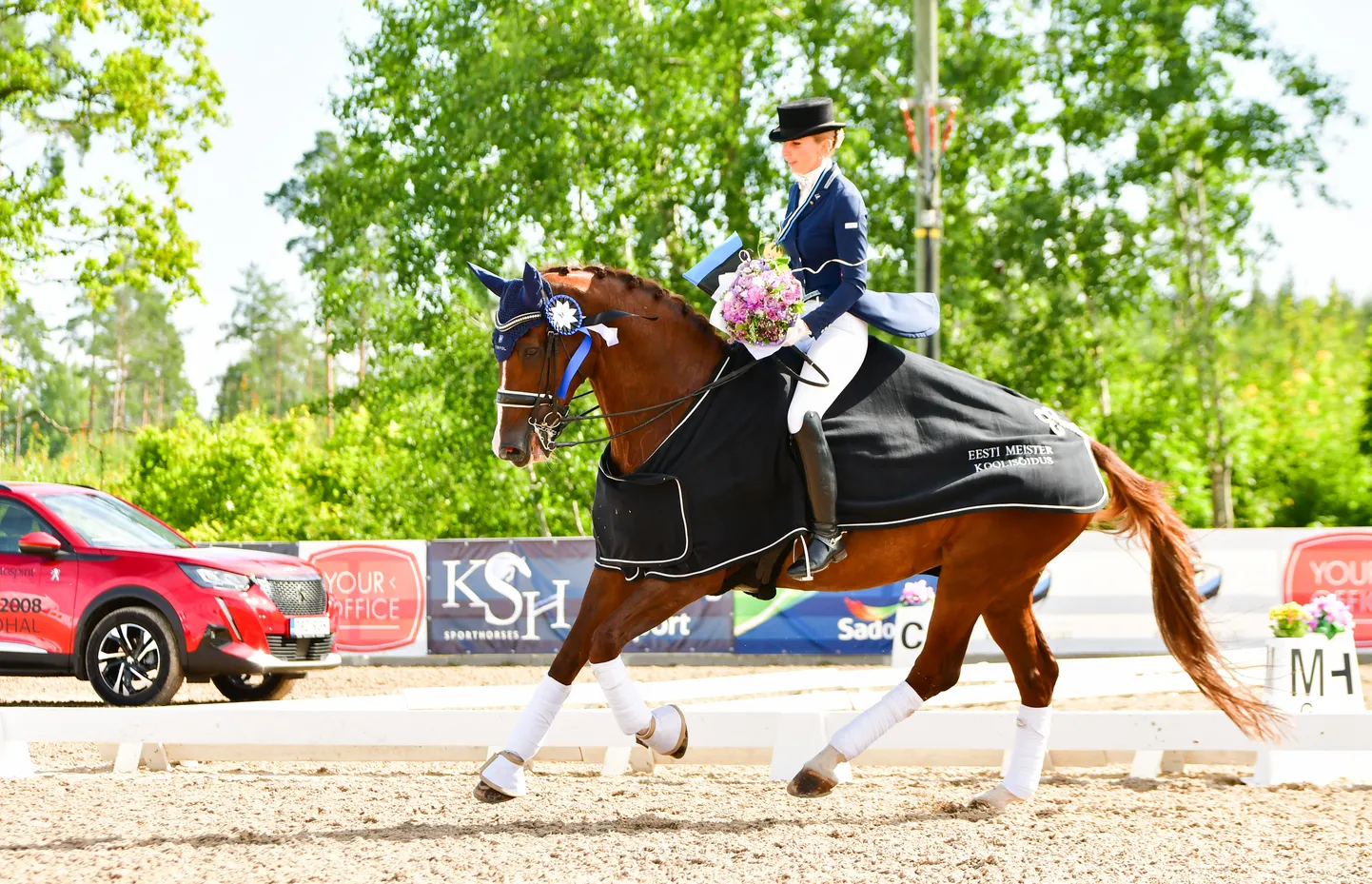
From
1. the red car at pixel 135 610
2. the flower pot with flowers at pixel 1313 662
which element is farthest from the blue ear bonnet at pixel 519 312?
the red car at pixel 135 610

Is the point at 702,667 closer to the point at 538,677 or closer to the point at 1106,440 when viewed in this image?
the point at 538,677

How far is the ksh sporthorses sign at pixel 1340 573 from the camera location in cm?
1481

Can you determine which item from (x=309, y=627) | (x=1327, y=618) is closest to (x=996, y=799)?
(x=1327, y=618)

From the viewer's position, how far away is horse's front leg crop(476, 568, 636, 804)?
214 inches

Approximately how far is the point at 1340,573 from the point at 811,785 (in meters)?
11.3

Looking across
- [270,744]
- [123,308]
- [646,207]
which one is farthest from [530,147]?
[123,308]

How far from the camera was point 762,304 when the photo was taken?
5.41 meters

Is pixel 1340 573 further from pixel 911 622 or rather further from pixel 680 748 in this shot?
pixel 680 748

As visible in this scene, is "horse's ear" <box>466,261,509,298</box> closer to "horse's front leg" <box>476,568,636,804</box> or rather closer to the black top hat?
"horse's front leg" <box>476,568,636,804</box>

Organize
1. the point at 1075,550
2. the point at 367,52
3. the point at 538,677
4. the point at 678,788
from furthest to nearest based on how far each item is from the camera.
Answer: the point at 367,52
the point at 1075,550
the point at 538,677
the point at 678,788

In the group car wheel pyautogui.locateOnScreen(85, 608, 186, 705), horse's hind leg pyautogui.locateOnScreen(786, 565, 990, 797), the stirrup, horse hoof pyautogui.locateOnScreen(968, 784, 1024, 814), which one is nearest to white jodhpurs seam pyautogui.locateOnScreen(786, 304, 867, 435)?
the stirrup

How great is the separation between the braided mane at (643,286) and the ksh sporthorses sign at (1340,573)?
11288 millimetres

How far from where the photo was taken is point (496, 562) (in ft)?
53.4

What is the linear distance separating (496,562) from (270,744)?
9541mm
